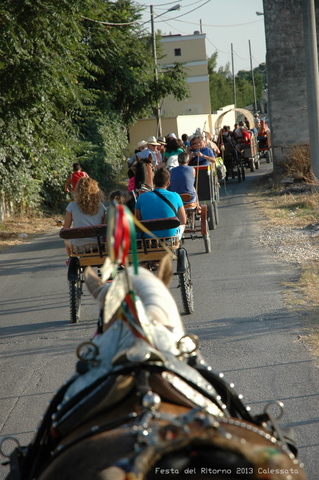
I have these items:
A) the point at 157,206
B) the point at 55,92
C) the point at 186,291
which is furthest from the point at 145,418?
the point at 55,92

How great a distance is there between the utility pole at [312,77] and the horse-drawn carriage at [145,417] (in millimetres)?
16777

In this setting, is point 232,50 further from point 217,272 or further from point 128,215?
point 128,215

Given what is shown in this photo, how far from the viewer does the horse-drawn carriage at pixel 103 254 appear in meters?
7.55

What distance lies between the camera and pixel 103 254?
7.77 meters

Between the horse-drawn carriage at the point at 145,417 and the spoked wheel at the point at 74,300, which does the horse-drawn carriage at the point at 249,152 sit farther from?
the horse-drawn carriage at the point at 145,417

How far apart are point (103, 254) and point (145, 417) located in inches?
236

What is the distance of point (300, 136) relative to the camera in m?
21.9

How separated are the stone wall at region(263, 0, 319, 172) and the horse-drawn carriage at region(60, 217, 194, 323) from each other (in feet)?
48.8

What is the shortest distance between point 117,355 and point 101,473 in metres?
0.45

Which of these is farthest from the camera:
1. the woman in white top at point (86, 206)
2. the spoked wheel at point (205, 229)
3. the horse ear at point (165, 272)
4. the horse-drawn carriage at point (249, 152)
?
the horse-drawn carriage at point (249, 152)

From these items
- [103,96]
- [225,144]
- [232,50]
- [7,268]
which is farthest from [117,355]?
[232,50]

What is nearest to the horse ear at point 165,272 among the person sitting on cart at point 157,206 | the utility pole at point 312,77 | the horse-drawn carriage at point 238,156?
the person sitting on cart at point 157,206

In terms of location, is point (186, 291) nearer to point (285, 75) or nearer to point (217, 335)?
point (217, 335)

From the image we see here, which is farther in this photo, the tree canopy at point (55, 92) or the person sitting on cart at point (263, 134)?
the person sitting on cart at point (263, 134)
